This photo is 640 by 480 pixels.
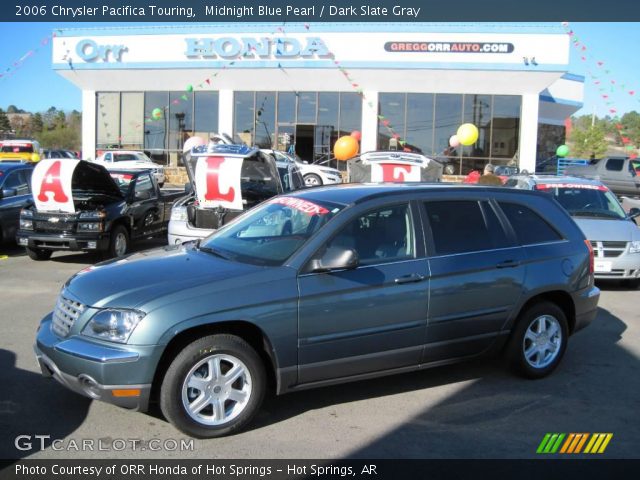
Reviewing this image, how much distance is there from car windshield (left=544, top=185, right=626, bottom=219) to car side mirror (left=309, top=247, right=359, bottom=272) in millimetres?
6766

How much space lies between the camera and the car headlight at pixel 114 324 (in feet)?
12.5

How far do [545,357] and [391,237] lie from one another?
1.91 meters

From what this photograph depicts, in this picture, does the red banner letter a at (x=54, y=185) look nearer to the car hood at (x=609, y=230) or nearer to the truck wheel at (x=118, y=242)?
the truck wheel at (x=118, y=242)

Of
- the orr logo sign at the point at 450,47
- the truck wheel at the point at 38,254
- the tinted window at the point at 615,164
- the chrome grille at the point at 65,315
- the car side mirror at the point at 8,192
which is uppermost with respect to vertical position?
the orr logo sign at the point at 450,47

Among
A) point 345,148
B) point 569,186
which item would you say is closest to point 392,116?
point 345,148

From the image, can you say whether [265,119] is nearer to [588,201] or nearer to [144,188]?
[144,188]

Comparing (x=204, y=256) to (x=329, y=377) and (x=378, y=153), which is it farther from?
(x=378, y=153)

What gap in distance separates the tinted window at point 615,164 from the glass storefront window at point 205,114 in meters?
16.8

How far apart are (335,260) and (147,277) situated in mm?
1271

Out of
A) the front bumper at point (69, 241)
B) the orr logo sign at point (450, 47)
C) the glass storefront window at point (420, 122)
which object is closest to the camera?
the front bumper at point (69, 241)

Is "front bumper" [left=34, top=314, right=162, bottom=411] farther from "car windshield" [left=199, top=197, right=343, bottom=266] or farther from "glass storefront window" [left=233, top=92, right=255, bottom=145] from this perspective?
"glass storefront window" [left=233, top=92, right=255, bottom=145]

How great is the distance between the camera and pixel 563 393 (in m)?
5.03

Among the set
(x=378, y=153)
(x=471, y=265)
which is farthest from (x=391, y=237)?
(x=378, y=153)

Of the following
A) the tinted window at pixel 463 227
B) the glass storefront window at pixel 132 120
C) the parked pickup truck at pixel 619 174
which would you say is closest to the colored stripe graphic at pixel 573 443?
the tinted window at pixel 463 227
